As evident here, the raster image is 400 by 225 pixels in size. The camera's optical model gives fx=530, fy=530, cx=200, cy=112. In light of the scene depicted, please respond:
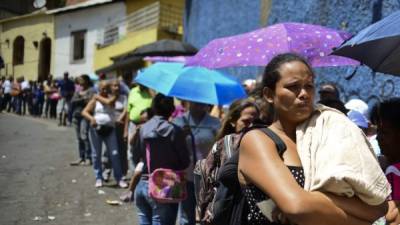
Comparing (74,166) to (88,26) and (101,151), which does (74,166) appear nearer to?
(101,151)

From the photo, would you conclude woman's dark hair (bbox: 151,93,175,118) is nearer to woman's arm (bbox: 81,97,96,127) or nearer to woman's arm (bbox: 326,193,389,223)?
woman's arm (bbox: 326,193,389,223)

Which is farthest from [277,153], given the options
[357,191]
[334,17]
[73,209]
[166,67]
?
[334,17]

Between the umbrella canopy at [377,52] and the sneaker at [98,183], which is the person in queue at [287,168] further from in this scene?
the sneaker at [98,183]

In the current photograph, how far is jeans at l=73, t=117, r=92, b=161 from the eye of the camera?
9695 millimetres

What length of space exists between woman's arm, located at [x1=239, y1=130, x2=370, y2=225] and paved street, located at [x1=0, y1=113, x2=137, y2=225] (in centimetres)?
461

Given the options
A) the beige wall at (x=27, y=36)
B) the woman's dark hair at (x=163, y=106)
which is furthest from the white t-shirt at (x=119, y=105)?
the beige wall at (x=27, y=36)

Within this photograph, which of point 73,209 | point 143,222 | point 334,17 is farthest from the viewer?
point 334,17

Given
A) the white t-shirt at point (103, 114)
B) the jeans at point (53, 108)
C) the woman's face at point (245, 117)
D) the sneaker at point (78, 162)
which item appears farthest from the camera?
the jeans at point (53, 108)

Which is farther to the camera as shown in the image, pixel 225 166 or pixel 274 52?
pixel 274 52

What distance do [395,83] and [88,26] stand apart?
85.2 feet

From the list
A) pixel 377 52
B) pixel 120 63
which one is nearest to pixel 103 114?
pixel 377 52

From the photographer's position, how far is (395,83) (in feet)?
21.0

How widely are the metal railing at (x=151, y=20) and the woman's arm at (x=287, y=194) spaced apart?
1890 cm

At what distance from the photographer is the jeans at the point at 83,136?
970 cm
